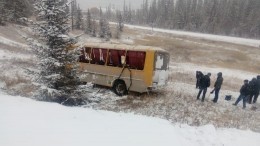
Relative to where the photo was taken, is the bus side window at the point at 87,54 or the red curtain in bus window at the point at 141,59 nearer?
the red curtain in bus window at the point at 141,59

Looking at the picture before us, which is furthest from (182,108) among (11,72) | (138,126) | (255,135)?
(11,72)

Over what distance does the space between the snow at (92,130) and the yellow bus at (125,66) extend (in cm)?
736

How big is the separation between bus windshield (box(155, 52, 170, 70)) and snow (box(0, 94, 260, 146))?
8.01 m

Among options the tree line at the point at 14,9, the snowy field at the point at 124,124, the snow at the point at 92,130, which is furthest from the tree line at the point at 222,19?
the snow at the point at 92,130

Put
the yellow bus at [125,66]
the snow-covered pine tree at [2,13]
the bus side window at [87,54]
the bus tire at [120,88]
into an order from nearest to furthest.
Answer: the yellow bus at [125,66]
the bus tire at [120,88]
the bus side window at [87,54]
the snow-covered pine tree at [2,13]

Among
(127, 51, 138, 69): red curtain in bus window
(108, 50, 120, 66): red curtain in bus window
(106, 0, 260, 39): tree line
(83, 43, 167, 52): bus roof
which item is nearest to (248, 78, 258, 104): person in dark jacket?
(83, 43, 167, 52): bus roof

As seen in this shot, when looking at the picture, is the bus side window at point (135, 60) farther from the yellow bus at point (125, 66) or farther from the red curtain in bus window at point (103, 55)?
the red curtain in bus window at point (103, 55)

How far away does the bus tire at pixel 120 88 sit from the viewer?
19156mm

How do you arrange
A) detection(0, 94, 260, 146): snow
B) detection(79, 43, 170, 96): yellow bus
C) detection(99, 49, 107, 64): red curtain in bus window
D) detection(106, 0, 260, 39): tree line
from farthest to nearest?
detection(106, 0, 260, 39): tree line < detection(99, 49, 107, 64): red curtain in bus window < detection(79, 43, 170, 96): yellow bus < detection(0, 94, 260, 146): snow

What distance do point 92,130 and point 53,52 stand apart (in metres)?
7.21

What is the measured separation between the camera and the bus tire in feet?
62.8

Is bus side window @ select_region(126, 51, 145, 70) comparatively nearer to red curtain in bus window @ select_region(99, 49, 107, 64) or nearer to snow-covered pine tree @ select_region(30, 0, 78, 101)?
red curtain in bus window @ select_region(99, 49, 107, 64)

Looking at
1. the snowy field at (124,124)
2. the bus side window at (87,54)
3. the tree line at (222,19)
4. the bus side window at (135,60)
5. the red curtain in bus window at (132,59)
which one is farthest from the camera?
the tree line at (222,19)

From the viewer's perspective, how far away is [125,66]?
1889 centimetres
